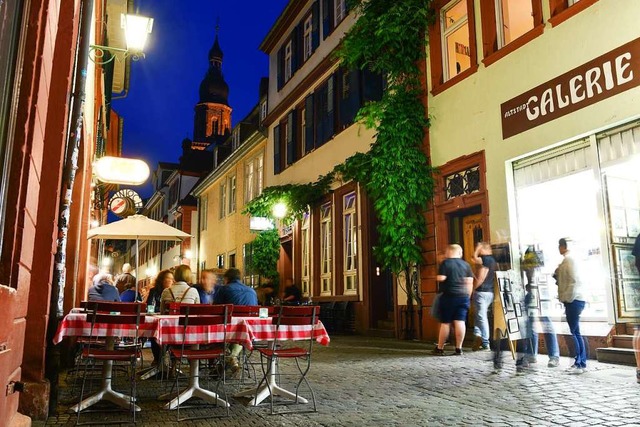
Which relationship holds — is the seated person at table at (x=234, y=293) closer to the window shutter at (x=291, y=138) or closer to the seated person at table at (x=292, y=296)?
the seated person at table at (x=292, y=296)

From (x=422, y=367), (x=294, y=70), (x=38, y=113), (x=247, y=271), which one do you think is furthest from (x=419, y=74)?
(x=247, y=271)

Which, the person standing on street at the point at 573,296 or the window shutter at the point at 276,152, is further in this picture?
the window shutter at the point at 276,152

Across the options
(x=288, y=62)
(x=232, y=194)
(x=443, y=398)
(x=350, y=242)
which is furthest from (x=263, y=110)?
(x=443, y=398)

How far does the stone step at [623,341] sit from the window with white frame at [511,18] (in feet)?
17.5

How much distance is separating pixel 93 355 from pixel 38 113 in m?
2.42

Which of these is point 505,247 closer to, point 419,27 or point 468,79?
point 468,79

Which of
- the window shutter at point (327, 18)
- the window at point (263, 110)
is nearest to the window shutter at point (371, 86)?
the window shutter at point (327, 18)

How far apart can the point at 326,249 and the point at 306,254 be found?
3.95ft

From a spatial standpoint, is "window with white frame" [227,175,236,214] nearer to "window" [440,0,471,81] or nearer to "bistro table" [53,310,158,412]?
"window" [440,0,471,81]

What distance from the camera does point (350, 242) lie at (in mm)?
15141

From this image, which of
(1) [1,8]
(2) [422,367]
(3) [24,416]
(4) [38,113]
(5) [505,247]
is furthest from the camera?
(5) [505,247]

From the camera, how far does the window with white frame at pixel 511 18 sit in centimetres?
1004

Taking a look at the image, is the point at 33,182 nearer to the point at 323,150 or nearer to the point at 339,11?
the point at 323,150

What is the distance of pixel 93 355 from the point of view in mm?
5281
